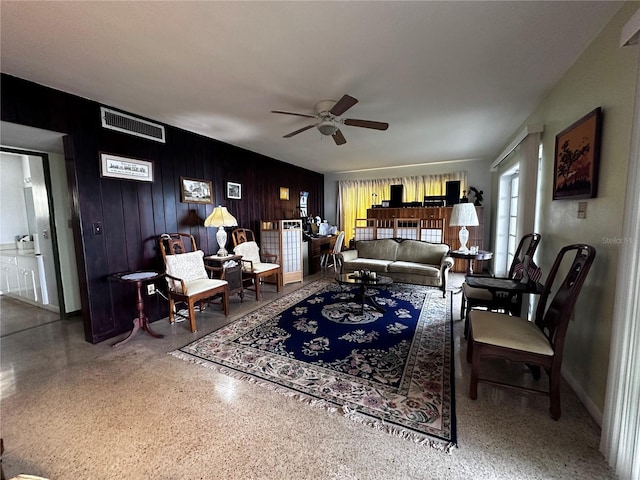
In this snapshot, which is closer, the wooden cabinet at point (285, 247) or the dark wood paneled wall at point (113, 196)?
the dark wood paneled wall at point (113, 196)

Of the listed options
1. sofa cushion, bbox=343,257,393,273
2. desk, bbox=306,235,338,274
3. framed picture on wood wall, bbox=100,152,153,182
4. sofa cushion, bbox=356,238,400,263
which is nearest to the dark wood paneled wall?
framed picture on wood wall, bbox=100,152,153,182

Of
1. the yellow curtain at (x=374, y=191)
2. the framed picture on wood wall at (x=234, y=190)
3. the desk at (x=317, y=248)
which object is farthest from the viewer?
the yellow curtain at (x=374, y=191)

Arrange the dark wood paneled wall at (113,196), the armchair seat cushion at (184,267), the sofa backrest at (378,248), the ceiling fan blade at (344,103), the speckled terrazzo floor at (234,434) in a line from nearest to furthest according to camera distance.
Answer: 1. the speckled terrazzo floor at (234,434)
2. the ceiling fan blade at (344,103)
3. the dark wood paneled wall at (113,196)
4. the armchair seat cushion at (184,267)
5. the sofa backrest at (378,248)

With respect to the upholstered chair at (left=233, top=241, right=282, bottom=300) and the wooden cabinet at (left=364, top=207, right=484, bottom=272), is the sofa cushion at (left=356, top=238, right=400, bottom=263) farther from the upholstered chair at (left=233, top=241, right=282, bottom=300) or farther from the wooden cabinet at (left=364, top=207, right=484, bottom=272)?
the upholstered chair at (left=233, top=241, right=282, bottom=300)

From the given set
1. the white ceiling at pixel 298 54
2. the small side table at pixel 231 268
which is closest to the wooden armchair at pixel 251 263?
the small side table at pixel 231 268

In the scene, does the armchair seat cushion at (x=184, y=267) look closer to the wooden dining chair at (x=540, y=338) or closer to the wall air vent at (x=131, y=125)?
the wall air vent at (x=131, y=125)

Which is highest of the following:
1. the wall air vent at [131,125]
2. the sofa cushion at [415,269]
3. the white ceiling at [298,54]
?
the white ceiling at [298,54]

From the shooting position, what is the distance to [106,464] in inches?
52.5

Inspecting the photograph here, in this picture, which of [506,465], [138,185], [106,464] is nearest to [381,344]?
[506,465]

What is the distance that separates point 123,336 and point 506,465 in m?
3.45

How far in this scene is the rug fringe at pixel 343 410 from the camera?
1417mm

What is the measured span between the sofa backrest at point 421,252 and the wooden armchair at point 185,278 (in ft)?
10.6

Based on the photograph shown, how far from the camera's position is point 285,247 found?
15.3 feet

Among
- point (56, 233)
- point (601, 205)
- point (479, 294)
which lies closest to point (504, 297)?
point (479, 294)
